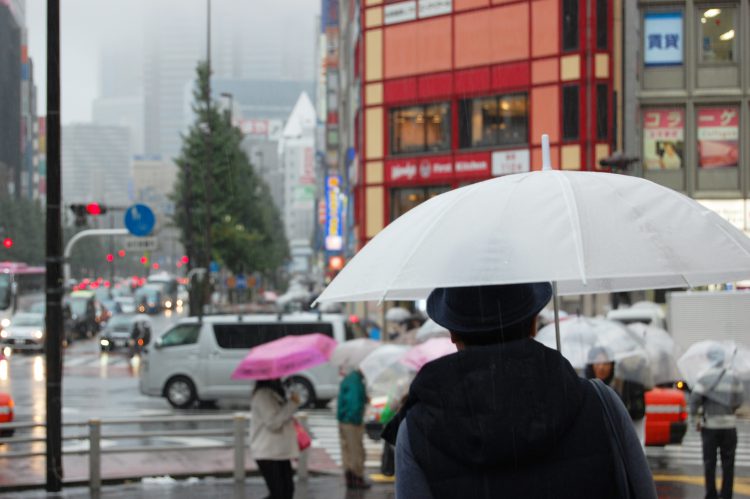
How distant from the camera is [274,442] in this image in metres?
11.5

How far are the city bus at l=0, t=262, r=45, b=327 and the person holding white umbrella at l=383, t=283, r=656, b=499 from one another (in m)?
49.2

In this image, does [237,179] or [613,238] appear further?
[237,179]

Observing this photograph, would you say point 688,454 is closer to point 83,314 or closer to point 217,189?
point 83,314

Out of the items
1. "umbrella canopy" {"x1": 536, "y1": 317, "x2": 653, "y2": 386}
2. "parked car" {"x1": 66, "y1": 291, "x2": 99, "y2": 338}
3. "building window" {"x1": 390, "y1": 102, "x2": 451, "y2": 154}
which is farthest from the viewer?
"parked car" {"x1": 66, "y1": 291, "x2": 99, "y2": 338}

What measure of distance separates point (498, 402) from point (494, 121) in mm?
40421

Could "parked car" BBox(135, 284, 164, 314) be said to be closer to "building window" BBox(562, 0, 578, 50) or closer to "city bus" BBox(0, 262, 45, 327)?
"city bus" BBox(0, 262, 45, 327)

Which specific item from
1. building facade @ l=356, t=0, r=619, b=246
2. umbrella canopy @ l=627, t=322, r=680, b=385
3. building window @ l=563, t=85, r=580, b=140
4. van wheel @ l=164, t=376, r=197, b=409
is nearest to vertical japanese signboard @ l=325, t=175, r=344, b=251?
building facade @ l=356, t=0, r=619, b=246

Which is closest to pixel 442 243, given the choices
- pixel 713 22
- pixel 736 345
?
pixel 736 345

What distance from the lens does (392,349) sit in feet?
46.5

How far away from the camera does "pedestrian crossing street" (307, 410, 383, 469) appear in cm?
1814

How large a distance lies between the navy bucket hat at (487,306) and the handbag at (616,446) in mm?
255

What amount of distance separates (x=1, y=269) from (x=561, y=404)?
56909 millimetres

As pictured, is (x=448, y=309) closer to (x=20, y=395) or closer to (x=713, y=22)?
(x=20, y=395)

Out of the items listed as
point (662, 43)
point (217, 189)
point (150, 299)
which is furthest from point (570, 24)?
point (150, 299)
